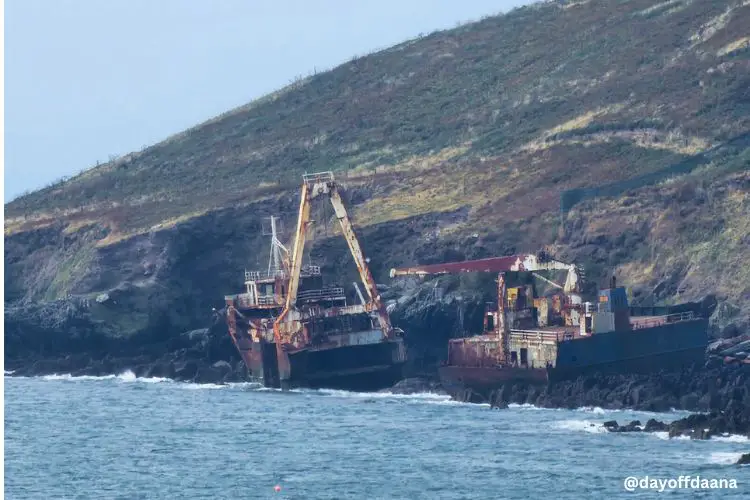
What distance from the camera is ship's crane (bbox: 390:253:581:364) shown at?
84562 millimetres

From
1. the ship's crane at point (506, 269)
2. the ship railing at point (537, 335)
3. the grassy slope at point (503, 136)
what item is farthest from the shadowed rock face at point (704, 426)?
the grassy slope at point (503, 136)

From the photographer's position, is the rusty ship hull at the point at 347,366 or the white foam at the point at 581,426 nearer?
the white foam at the point at 581,426

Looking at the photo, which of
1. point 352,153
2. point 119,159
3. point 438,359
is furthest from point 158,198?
point 438,359

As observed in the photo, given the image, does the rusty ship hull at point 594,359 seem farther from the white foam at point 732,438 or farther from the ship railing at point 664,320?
the white foam at point 732,438

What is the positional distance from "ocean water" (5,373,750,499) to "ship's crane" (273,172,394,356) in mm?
4173

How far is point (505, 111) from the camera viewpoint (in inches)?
5600

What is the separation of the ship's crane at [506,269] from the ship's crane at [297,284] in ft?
11.2

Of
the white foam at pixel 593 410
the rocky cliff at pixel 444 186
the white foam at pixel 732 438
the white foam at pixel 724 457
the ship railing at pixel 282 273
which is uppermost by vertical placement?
the rocky cliff at pixel 444 186

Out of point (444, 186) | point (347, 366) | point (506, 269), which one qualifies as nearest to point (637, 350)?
point (506, 269)

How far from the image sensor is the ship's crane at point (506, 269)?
277ft

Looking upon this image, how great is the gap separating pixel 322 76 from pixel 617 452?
108 meters

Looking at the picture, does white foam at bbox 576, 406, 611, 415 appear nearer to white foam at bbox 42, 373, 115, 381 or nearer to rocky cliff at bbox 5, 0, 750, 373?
rocky cliff at bbox 5, 0, 750, 373

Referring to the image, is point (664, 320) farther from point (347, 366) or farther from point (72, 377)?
point (72, 377)

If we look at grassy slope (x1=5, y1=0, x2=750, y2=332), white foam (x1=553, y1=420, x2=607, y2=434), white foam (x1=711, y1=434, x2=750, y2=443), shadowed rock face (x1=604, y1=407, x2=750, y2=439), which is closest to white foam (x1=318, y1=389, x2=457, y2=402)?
white foam (x1=553, y1=420, x2=607, y2=434)
